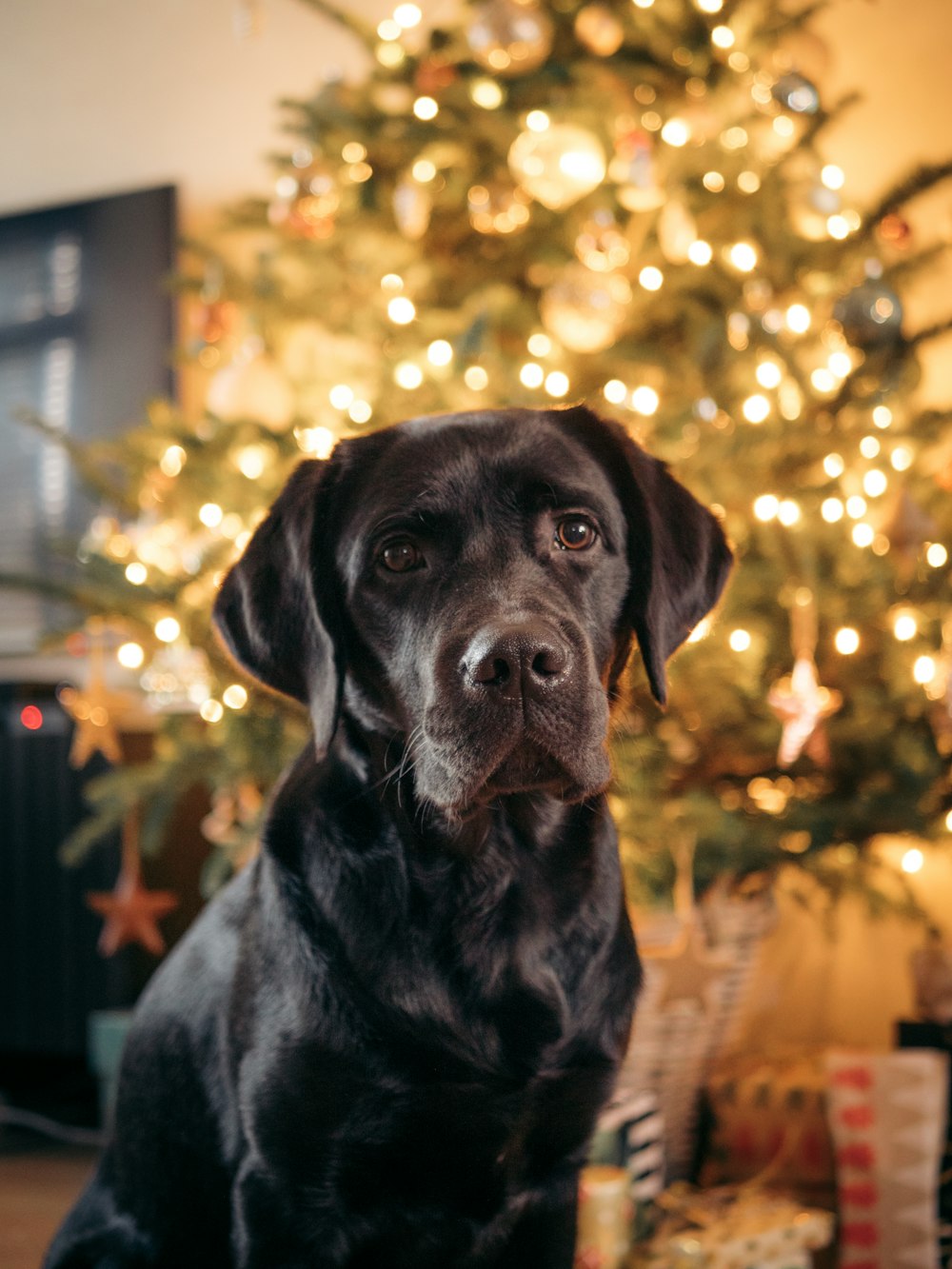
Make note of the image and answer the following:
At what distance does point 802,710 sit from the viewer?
1.99m

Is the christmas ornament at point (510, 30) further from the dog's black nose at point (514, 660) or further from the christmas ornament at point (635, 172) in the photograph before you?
the dog's black nose at point (514, 660)

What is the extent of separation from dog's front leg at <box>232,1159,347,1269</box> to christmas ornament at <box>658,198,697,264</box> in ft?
6.35

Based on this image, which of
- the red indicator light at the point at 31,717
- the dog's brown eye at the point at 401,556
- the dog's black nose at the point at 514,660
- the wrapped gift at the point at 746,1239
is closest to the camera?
the dog's black nose at the point at 514,660

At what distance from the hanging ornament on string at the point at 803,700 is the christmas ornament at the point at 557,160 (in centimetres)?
92

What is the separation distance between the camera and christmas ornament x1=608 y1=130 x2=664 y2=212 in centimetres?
218

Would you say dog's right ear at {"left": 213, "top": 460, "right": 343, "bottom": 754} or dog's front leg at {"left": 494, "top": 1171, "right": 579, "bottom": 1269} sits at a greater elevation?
dog's right ear at {"left": 213, "top": 460, "right": 343, "bottom": 754}

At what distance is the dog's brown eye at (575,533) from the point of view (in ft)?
3.82

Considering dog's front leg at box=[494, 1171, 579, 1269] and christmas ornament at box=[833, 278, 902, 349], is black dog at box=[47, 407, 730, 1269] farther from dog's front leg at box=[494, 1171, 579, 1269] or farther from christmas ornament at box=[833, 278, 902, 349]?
christmas ornament at box=[833, 278, 902, 349]

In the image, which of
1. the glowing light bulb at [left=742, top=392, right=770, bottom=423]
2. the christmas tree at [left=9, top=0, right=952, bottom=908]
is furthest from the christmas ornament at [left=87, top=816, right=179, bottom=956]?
the glowing light bulb at [left=742, top=392, right=770, bottom=423]

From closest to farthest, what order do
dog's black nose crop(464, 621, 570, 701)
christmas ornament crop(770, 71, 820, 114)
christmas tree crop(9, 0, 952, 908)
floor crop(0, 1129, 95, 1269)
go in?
dog's black nose crop(464, 621, 570, 701)
floor crop(0, 1129, 95, 1269)
christmas tree crop(9, 0, 952, 908)
christmas ornament crop(770, 71, 820, 114)

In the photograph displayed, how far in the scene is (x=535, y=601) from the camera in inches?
41.1

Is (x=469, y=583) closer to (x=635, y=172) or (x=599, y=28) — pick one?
(x=635, y=172)

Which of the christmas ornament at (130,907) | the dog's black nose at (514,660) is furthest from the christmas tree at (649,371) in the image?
the dog's black nose at (514,660)

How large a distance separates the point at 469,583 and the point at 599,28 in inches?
66.8
